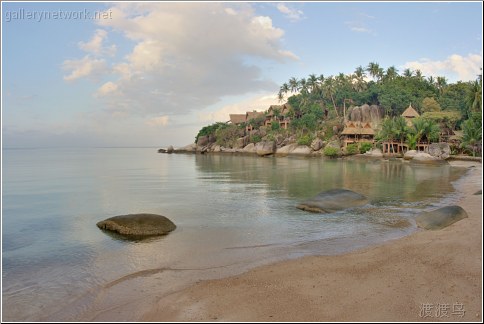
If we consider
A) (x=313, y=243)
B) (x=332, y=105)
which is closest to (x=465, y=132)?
(x=332, y=105)

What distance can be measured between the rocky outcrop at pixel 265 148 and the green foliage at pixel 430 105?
31.3m

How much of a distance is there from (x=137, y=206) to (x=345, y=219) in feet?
38.2

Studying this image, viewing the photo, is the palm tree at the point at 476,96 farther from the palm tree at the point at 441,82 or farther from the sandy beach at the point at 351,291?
the sandy beach at the point at 351,291

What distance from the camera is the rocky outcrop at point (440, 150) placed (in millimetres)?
55475

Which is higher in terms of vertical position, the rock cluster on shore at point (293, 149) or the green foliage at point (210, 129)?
the green foliage at point (210, 129)

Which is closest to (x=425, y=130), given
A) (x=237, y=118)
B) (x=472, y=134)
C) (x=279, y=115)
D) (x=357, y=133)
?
(x=472, y=134)

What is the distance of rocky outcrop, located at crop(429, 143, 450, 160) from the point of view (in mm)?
55475

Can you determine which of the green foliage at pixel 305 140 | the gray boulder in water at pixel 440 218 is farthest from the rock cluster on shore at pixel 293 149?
the gray boulder in water at pixel 440 218

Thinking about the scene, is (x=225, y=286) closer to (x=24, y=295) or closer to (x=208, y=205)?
(x=24, y=295)

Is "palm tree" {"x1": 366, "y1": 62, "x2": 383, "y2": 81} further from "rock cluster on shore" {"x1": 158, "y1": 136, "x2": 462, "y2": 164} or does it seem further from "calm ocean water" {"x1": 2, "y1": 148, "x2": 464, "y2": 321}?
"calm ocean water" {"x1": 2, "y1": 148, "x2": 464, "y2": 321}

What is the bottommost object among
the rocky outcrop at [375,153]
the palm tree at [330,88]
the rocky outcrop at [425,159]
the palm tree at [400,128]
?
the rocky outcrop at [425,159]

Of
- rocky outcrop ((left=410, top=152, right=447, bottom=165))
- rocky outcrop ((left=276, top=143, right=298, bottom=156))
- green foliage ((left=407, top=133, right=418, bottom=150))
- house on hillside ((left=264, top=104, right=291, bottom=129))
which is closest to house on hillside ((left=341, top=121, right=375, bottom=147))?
green foliage ((left=407, top=133, right=418, bottom=150))

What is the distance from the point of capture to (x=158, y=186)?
30.7 meters

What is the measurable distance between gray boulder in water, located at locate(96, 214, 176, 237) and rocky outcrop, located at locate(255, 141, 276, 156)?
64.2 meters
